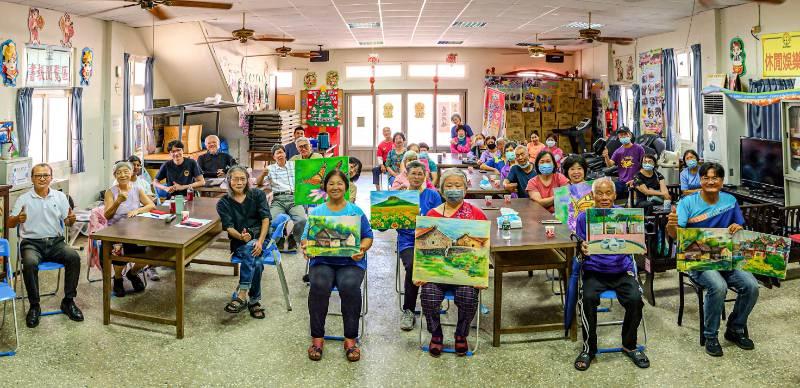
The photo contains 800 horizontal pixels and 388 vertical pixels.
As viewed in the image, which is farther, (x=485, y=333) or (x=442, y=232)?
(x=485, y=333)

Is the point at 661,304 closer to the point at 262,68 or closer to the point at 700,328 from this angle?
the point at 700,328

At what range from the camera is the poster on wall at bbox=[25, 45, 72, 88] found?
8859 mm

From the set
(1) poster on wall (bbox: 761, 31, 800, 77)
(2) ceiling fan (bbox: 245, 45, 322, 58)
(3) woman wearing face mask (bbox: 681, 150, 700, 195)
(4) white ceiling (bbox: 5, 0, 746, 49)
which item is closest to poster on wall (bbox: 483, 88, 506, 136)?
(4) white ceiling (bbox: 5, 0, 746, 49)

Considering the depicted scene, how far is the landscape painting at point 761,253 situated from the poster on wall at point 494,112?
12.1 m

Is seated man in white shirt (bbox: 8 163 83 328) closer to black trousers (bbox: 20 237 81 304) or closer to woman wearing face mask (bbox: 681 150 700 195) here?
black trousers (bbox: 20 237 81 304)

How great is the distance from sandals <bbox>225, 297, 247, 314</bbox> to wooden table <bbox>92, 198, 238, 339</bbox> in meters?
0.55

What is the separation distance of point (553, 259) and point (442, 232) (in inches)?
44.0

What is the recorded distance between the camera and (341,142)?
18.7 meters

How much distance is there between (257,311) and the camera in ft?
19.7

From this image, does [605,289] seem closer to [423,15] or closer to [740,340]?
[740,340]

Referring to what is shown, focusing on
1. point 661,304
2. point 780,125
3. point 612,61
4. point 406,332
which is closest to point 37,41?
point 406,332

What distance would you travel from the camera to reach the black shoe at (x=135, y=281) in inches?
261

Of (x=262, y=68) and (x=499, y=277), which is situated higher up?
(x=262, y=68)

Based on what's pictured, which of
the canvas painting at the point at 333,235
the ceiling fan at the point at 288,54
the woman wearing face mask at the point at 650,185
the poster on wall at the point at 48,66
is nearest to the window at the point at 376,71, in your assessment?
the ceiling fan at the point at 288,54
